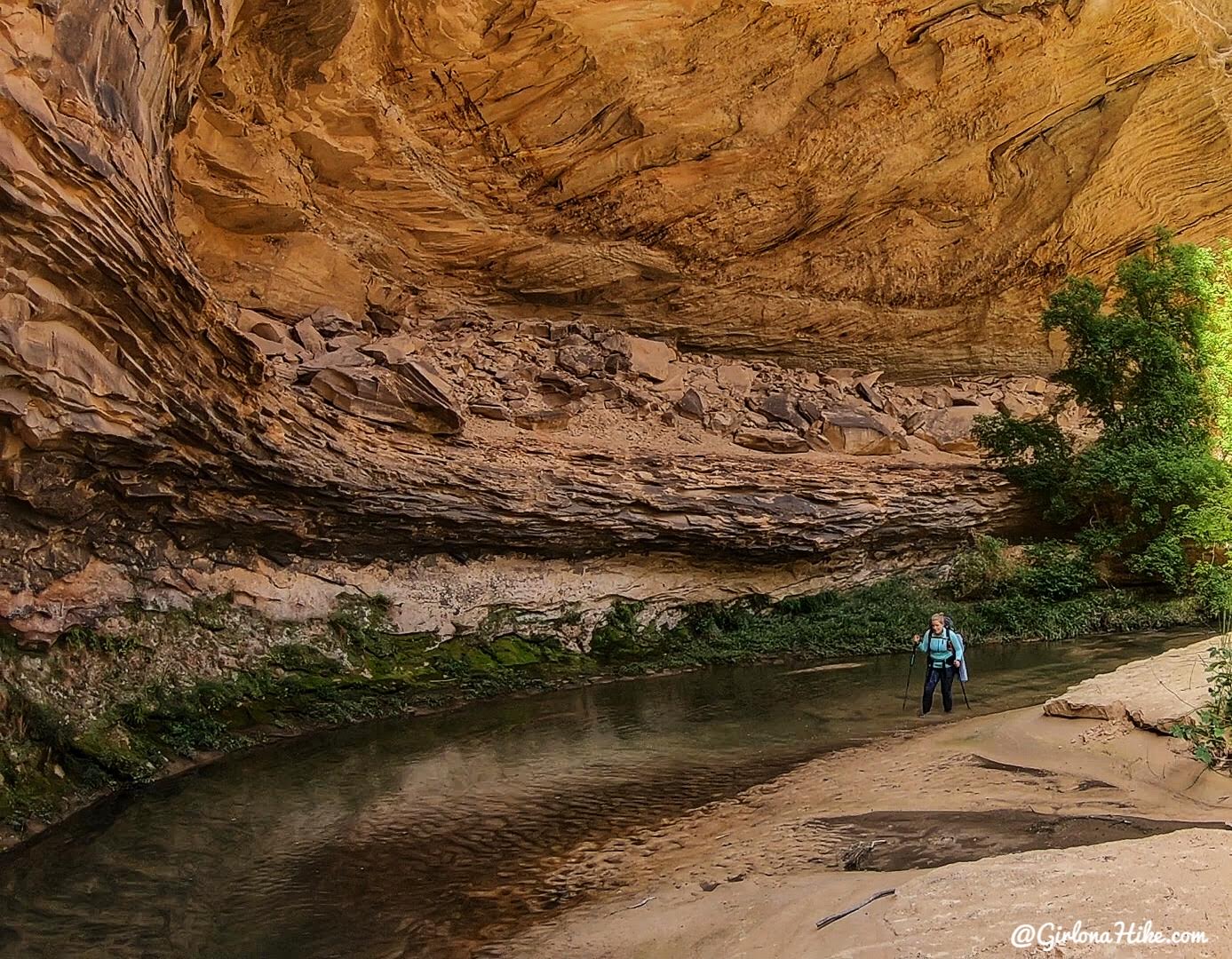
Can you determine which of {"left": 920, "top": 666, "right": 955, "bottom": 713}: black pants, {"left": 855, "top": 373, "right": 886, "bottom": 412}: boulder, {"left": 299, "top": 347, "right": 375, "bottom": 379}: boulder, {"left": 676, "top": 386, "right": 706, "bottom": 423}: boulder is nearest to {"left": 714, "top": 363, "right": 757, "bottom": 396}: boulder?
{"left": 676, "top": 386, "right": 706, "bottom": 423}: boulder

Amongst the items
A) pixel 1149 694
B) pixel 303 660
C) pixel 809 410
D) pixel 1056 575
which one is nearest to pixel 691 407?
pixel 809 410

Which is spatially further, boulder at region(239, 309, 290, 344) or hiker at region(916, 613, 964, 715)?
boulder at region(239, 309, 290, 344)

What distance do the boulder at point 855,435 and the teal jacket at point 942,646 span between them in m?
10.4

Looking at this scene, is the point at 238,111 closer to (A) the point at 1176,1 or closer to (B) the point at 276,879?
(B) the point at 276,879

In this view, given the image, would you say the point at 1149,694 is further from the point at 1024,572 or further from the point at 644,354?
the point at 644,354

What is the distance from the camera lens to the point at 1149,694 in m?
7.46

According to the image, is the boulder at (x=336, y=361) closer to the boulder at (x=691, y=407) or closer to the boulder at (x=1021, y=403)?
the boulder at (x=691, y=407)

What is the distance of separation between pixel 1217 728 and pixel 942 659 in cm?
455

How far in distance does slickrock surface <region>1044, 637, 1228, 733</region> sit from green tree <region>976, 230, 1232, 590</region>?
839cm

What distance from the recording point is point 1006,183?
21.0 metres

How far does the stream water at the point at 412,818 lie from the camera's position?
20.2 feet

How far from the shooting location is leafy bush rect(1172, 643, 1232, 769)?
5.88 metres

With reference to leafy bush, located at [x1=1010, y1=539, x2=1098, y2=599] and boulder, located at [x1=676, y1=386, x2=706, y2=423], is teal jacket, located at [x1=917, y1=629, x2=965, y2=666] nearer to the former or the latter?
leafy bush, located at [x1=1010, y1=539, x2=1098, y2=599]

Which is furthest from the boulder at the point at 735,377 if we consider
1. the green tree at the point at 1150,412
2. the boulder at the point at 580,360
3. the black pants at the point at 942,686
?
A: the black pants at the point at 942,686
